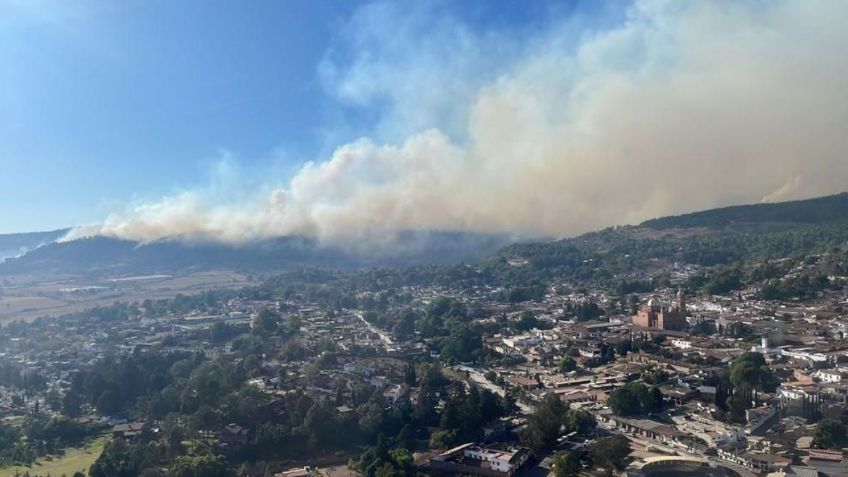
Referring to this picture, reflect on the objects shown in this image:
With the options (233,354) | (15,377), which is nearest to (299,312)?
(233,354)

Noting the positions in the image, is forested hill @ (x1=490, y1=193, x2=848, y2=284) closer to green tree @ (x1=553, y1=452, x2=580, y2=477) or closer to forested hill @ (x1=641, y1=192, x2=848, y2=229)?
forested hill @ (x1=641, y1=192, x2=848, y2=229)

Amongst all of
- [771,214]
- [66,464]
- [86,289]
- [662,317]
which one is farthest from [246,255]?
[66,464]

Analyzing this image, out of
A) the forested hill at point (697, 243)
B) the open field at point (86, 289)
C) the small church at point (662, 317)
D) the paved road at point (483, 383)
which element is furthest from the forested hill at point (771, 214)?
the paved road at point (483, 383)

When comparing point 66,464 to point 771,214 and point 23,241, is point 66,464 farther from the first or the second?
point 23,241

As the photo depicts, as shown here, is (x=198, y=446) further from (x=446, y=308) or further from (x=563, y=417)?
(x=446, y=308)

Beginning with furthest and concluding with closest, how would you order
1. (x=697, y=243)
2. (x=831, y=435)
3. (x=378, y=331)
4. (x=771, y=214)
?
(x=771, y=214)
(x=697, y=243)
(x=378, y=331)
(x=831, y=435)

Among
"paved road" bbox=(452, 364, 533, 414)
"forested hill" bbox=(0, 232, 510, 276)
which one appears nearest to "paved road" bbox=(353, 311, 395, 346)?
"paved road" bbox=(452, 364, 533, 414)
